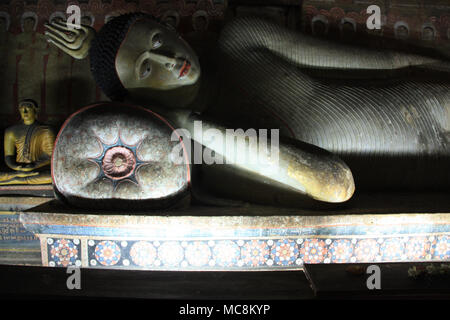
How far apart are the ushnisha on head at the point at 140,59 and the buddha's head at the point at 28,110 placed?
1.19 meters

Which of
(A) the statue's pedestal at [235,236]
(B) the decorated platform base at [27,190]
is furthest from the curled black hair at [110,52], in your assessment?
(B) the decorated platform base at [27,190]

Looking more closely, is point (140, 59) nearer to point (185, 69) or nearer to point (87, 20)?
point (185, 69)

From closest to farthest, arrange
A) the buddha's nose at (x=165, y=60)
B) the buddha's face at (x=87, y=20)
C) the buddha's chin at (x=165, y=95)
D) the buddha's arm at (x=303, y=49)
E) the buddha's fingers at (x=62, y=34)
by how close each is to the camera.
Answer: the buddha's nose at (x=165, y=60)
the buddha's chin at (x=165, y=95)
the buddha's fingers at (x=62, y=34)
the buddha's arm at (x=303, y=49)
the buddha's face at (x=87, y=20)

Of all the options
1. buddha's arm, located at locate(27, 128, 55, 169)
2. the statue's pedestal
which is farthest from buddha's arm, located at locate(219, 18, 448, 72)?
buddha's arm, located at locate(27, 128, 55, 169)

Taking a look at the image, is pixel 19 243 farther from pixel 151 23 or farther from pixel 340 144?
pixel 340 144

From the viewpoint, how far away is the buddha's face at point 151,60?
2.13 m

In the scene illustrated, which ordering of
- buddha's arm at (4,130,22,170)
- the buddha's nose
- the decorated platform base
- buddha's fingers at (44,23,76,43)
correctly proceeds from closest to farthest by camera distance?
1. the buddha's nose
2. buddha's fingers at (44,23,76,43)
3. the decorated platform base
4. buddha's arm at (4,130,22,170)

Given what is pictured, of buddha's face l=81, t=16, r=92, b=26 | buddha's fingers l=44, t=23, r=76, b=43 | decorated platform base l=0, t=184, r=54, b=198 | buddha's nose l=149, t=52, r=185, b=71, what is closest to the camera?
buddha's nose l=149, t=52, r=185, b=71

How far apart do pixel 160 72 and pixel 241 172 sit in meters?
0.74

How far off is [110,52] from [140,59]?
18 cm

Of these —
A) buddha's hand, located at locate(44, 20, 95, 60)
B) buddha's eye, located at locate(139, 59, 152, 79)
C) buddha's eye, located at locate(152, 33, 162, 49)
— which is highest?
buddha's hand, located at locate(44, 20, 95, 60)

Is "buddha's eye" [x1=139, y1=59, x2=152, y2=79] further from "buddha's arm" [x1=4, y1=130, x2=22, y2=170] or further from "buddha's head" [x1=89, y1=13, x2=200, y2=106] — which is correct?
"buddha's arm" [x1=4, y1=130, x2=22, y2=170]

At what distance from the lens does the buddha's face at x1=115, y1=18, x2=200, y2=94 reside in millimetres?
2129

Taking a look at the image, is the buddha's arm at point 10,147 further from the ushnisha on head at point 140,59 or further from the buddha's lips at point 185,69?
the buddha's lips at point 185,69
